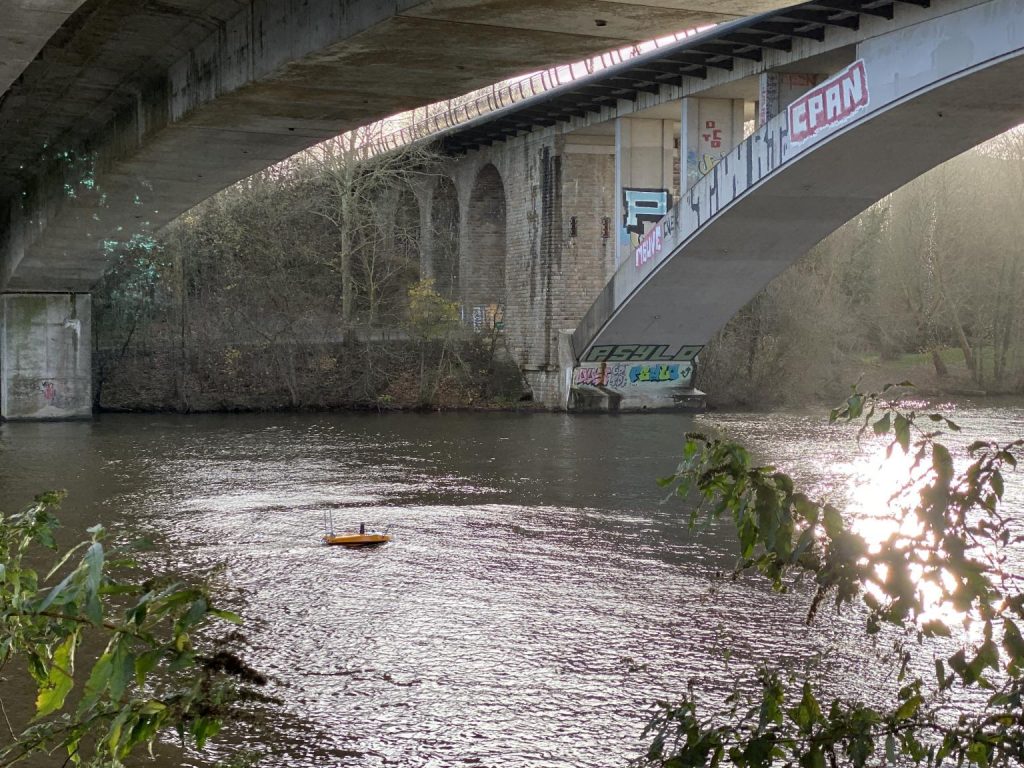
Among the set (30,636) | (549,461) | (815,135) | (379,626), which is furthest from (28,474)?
(30,636)

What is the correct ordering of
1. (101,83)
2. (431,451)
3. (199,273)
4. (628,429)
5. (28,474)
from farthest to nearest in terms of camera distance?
(199,273), (628,429), (431,451), (28,474), (101,83)

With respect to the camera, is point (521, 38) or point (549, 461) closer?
point (521, 38)

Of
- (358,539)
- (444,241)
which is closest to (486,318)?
(444,241)

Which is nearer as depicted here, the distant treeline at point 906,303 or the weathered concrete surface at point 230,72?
the weathered concrete surface at point 230,72

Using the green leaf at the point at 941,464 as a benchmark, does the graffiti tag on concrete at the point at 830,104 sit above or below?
above

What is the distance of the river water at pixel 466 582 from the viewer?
644cm

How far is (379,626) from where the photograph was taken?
8.37m

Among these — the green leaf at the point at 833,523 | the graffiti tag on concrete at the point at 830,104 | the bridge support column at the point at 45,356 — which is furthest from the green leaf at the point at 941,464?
the bridge support column at the point at 45,356

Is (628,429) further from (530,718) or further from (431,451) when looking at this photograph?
(530,718)

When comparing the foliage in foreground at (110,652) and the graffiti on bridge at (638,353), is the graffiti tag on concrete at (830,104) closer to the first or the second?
the graffiti on bridge at (638,353)

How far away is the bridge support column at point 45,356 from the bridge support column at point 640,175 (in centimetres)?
1210

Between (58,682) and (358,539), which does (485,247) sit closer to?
(358,539)

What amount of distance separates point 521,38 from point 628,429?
17.6 meters

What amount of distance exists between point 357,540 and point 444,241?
25.3m
